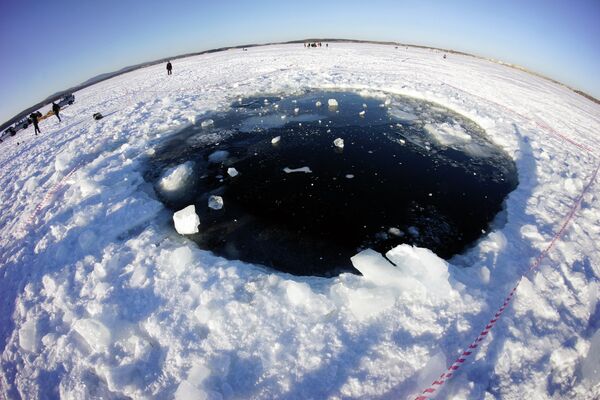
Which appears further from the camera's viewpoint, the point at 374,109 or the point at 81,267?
the point at 374,109

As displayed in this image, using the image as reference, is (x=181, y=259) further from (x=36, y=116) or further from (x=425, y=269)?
(x=36, y=116)

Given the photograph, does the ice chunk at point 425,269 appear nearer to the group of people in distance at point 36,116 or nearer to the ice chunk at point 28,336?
the ice chunk at point 28,336

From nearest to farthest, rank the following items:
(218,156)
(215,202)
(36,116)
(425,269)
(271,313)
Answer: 1. (271,313)
2. (425,269)
3. (215,202)
4. (218,156)
5. (36,116)

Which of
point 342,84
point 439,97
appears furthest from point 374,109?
point 342,84

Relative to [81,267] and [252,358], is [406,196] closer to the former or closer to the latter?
[252,358]

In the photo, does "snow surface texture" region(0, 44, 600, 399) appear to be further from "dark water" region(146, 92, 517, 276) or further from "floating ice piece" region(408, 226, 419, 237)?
"floating ice piece" region(408, 226, 419, 237)

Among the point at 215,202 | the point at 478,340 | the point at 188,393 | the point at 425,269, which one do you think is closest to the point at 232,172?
the point at 215,202
